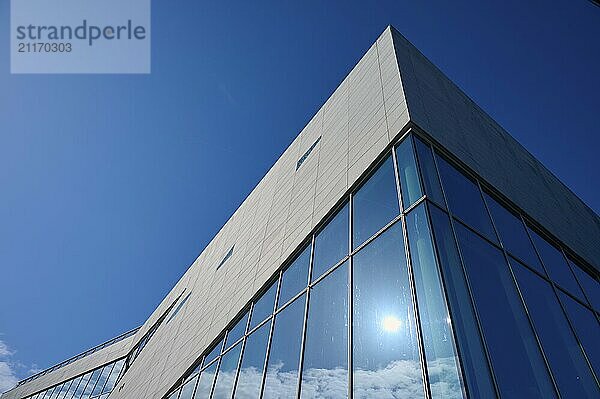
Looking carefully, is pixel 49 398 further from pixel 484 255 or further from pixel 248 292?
pixel 484 255

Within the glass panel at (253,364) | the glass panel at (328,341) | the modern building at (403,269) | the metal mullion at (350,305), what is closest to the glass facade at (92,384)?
the modern building at (403,269)

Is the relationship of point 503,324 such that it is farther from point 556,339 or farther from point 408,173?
point 408,173

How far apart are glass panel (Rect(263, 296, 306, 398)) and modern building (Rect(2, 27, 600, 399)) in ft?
0.13

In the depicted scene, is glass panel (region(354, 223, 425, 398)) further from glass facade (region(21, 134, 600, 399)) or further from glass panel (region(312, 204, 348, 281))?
glass panel (region(312, 204, 348, 281))

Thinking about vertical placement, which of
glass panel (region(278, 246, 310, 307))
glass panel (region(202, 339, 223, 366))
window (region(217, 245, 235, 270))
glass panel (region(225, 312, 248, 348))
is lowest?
glass panel (region(202, 339, 223, 366))

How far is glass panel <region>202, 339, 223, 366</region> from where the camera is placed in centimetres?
1082

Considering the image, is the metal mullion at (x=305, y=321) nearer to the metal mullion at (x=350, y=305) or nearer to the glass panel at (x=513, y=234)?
the metal mullion at (x=350, y=305)

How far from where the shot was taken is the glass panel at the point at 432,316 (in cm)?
438

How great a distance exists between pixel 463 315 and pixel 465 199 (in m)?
3.04

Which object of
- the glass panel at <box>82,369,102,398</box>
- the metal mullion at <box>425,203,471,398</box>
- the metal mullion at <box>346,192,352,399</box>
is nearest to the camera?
the metal mullion at <box>425,203,471,398</box>

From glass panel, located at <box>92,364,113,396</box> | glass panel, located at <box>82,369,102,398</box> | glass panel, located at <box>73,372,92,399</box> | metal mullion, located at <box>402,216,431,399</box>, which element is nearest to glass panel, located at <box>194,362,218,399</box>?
metal mullion, located at <box>402,216,431,399</box>

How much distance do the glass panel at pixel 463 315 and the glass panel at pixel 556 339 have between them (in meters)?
1.94

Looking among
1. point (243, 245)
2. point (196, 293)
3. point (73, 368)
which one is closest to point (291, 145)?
point (243, 245)

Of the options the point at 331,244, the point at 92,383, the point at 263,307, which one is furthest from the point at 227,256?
the point at 92,383
